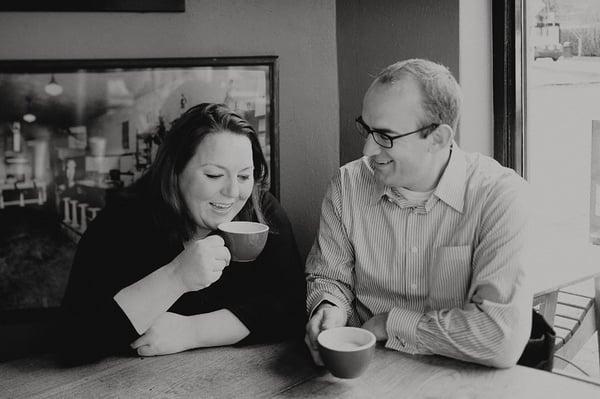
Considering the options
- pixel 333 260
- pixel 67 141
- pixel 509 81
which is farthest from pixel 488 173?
pixel 67 141

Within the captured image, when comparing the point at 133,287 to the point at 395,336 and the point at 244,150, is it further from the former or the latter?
the point at 395,336

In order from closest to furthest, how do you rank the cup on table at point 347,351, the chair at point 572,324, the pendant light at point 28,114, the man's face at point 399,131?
the cup on table at point 347,351 → the man's face at point 399,131 → the pendant light at point 28,114 → the chair at point 572,324

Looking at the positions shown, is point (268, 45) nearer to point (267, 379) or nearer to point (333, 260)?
point (333, 260)

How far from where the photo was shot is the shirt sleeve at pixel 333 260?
1680 mm

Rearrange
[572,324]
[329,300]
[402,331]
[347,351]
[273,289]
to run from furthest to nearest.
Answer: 1. [572,324]
2. [273,289]
3. [329,300]
4. [402,331]
5. [347,351]

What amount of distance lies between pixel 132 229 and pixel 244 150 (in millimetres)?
352

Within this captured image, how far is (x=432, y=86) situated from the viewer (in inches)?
62.1

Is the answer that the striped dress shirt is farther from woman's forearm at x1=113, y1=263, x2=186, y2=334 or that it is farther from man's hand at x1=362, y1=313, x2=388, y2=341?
woman's forearm at x1=113, y1=263, x2=186, y2=334

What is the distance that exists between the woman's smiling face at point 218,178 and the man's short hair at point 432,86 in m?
0.39

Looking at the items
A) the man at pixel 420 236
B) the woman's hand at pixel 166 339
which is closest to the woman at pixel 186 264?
the woman's hand at pixel 166 339

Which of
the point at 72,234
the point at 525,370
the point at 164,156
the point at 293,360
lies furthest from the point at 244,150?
the point at 525,370

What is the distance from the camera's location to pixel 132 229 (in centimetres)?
170

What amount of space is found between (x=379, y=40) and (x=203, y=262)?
1114 millimetres

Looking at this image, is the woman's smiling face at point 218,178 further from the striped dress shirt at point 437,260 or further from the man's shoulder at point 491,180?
the man's shoulder at point 491,180
